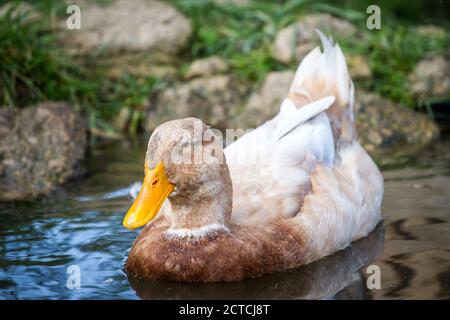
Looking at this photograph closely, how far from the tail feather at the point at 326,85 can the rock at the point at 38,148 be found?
214cm

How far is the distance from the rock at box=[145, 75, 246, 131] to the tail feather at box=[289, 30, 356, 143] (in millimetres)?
2817

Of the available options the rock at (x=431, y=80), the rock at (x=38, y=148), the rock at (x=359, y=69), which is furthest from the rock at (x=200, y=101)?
the rock at (x=431, y=80)

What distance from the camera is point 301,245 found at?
4723 millimetres

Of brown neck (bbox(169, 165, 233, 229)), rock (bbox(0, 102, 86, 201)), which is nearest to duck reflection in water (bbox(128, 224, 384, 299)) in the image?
brown neck (bbox(169, 165, 233, 229))

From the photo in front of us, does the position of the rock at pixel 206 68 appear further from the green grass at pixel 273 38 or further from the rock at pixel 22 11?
the rock at pixel 22 11

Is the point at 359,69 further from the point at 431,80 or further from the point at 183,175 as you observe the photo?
the point at 183,175

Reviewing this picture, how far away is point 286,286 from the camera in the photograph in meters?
4.48

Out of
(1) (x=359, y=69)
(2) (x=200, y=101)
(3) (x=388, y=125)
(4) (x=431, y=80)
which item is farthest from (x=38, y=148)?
(4) (x=431, y=80)

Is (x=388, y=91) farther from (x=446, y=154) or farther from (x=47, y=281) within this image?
(x=47, y=281)

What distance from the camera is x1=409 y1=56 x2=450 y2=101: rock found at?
878 centimetres

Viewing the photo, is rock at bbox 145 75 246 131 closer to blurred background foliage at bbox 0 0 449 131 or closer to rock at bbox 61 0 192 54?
blurred background foliage at bbox 0 0 449 131

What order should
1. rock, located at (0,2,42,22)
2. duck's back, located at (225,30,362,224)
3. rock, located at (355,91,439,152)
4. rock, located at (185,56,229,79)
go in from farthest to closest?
rock, located at (185,56,229,79), rock, located at (0,2,42,22), rock, located at (355,91,439,152), duck's back, located at (225,30,362,224)

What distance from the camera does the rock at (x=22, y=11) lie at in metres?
8.48
